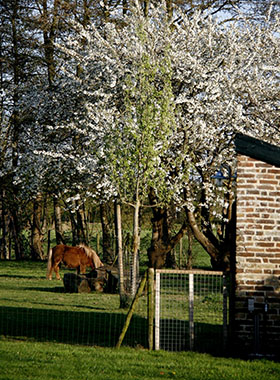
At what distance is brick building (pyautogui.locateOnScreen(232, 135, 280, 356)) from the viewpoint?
343 inches

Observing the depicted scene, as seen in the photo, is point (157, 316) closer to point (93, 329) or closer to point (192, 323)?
point (192, 323)

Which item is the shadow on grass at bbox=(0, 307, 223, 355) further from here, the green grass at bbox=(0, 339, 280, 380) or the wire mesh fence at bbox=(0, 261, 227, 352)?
the green grass at bbox=(0, 339, 280, 380)

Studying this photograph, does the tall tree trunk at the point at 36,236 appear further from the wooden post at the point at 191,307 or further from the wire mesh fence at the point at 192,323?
the wooden post at the point at 191,307

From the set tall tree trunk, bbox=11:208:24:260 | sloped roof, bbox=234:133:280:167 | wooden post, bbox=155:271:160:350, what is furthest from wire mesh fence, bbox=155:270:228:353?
tall tree trunk, bbox=11:208:24:260

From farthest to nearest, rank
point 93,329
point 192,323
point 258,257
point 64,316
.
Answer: point 64,316 → point 93,329 → point 192,323 → point 258,257

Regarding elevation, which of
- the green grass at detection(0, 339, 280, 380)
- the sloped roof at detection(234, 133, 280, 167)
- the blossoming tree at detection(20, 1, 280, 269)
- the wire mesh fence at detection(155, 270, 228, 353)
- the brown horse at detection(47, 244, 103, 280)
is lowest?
the green grass at detection(0, 339, 280, 380)

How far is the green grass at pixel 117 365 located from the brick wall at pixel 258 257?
1.35 ft

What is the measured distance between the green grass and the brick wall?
411 mm

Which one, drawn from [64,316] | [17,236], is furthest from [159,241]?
[64,316]

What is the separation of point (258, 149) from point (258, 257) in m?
1.46

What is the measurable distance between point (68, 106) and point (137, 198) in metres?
9.77

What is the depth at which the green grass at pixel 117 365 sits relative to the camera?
771 centimetres

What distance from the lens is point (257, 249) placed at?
8.84m

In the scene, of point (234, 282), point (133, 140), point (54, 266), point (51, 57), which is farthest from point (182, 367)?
point (51, 57)
